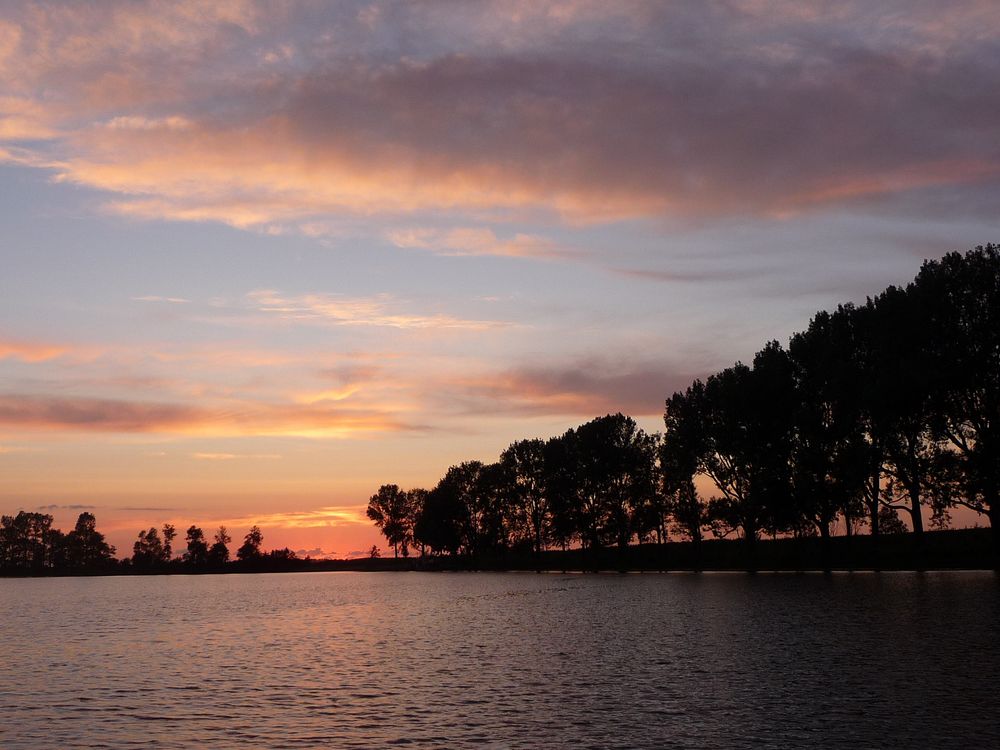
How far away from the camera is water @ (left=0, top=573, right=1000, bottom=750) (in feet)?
87.2

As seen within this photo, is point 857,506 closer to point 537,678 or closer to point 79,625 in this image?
point 537,678

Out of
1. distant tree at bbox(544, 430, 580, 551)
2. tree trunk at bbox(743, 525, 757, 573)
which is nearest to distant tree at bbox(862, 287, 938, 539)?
tree trunk at bbox(743, 525, 757, 573)

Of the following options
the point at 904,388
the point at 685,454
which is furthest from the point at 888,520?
the point at 685,454

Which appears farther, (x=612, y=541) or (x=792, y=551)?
(x=612, y=541)

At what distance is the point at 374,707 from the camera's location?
32.3 metres

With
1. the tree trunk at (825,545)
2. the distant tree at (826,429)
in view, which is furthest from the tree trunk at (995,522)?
the tree trunk at (825,545)

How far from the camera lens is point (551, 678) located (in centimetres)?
3791

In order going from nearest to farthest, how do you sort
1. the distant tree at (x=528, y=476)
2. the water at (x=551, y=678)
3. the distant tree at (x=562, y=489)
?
the water at (x=551, y=678) → the distant tree at (x=562, y=489) → the distant tree at (x=528, y=476)

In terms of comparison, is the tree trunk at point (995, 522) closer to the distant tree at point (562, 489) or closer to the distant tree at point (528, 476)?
the distant tree at point (562, 489)

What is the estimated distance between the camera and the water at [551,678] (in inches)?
1047

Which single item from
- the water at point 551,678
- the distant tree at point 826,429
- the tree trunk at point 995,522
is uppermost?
the distant tree at point 826,429

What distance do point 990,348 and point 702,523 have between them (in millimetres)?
64098

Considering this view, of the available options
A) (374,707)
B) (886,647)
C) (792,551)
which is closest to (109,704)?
(374,707)

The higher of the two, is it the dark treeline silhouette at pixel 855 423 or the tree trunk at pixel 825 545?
the dark treeline silhouette at pixel 855 423
